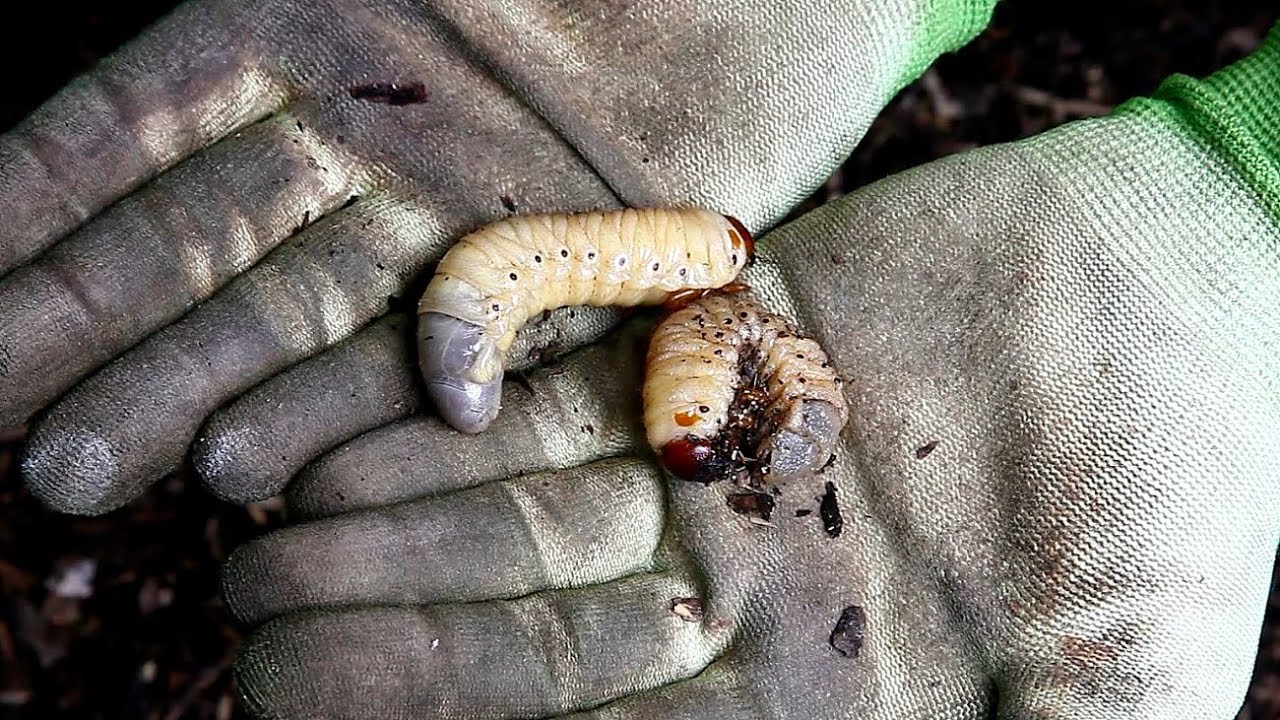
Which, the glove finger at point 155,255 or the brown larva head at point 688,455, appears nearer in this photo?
the glove finger at point 155,255

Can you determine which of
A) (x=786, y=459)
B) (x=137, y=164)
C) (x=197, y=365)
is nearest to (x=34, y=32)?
(x=137, y=164)

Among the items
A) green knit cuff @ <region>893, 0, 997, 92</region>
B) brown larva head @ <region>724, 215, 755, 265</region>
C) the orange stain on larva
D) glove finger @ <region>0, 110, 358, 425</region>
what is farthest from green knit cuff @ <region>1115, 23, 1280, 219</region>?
glove finger @ <region>0, 110, 358, 425</region>

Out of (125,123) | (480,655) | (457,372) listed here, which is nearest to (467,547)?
(480,655)

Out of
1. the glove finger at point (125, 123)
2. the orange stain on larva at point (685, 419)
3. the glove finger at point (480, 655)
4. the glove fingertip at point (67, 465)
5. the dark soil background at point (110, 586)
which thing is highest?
the glove finger at point (125, 123)

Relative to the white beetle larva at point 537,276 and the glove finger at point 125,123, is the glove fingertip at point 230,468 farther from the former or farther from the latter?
the glove finger at point 125,123

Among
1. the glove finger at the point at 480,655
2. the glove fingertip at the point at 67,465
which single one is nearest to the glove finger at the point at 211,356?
the glove fingertip at the point at 67,465

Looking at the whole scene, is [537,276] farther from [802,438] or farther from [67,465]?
[67,465]
